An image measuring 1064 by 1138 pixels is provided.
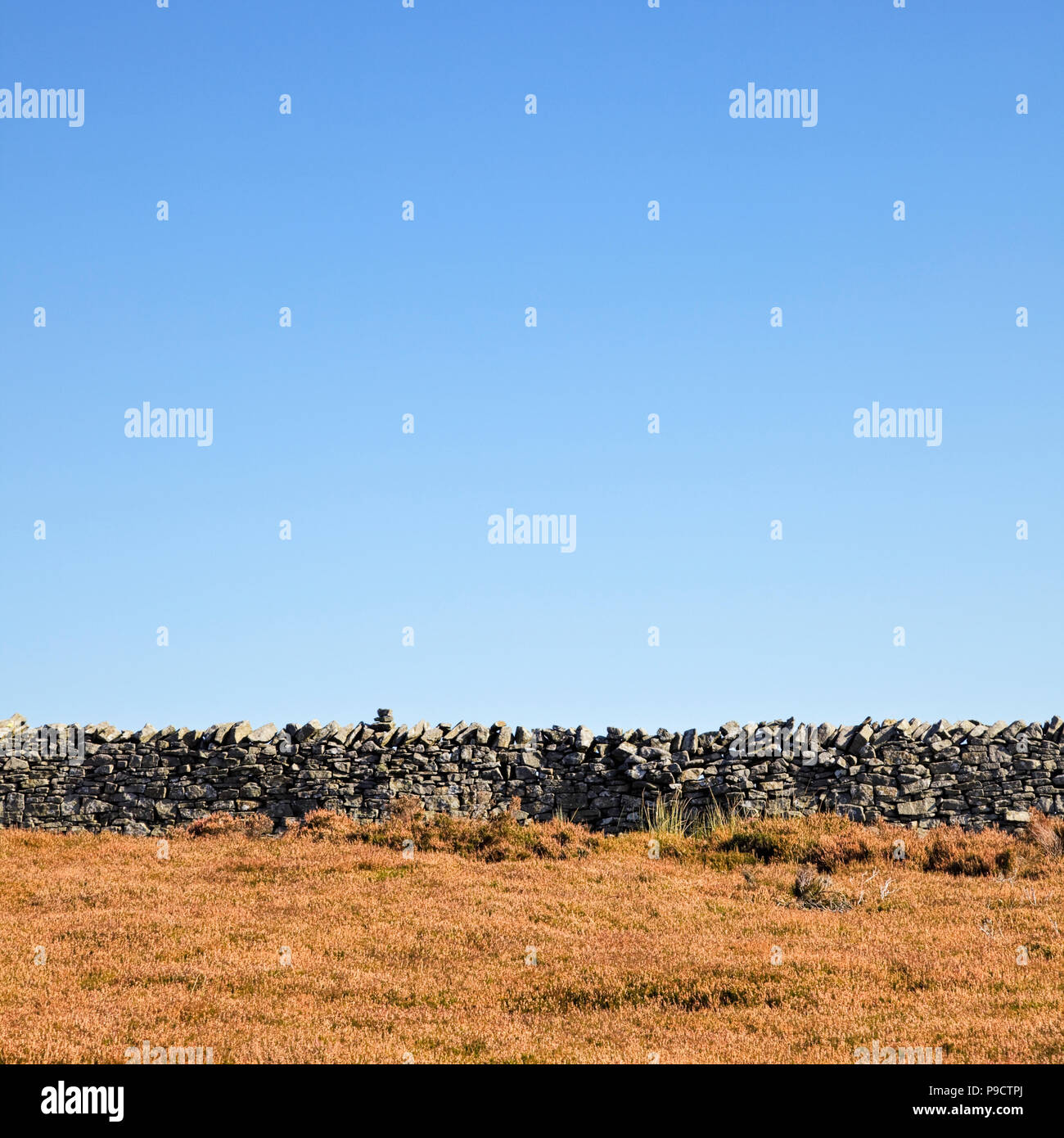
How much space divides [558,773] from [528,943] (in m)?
8.42

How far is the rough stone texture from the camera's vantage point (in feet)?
74.9

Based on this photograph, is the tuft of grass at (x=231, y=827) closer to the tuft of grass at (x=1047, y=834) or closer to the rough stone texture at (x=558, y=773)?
the rough stone texture at (x=558, y=773)

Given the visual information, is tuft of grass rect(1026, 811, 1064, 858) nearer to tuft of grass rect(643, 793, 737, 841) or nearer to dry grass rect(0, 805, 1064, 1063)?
dry grass rect(0, 805, 1064, 1063)

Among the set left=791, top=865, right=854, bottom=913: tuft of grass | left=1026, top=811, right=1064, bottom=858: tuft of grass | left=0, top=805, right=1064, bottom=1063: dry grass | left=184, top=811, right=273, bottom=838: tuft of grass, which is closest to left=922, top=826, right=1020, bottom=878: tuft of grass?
left=0, top=805, right=1064, bottom=1063: dry grass

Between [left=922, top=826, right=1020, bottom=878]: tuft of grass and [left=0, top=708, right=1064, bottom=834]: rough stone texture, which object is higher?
[left=0, top=708, right=1064, bottom=834]: rough stone texture

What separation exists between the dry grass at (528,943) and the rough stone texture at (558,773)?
866 millimetres

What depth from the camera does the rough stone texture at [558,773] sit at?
22844 mm

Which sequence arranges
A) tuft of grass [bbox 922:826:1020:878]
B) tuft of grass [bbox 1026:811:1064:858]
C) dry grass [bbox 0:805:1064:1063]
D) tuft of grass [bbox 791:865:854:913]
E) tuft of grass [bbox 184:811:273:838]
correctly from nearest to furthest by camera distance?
dry grass [bbox 0:805:1064:1063] < tuft of grass [bbox 791:865:854:913] < tuft of grass [bbox 922:826:1020:878] < tuft of grass [bbox 1026:811:1064:858] < tuft of grass [bbox 184:811:273:838]

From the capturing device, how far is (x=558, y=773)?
2356 cm

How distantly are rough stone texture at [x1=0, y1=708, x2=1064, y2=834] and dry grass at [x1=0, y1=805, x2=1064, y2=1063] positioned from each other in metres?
0.87

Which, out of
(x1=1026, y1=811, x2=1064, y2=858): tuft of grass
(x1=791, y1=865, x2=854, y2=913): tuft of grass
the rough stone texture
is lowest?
(x1=791, y1=865, x2=854, y2=913): tuft of grass

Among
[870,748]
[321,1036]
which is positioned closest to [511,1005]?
[321,1036]

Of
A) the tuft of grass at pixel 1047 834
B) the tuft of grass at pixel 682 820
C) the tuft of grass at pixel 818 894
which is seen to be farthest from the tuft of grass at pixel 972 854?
the tuft of grass at pixel 682 820

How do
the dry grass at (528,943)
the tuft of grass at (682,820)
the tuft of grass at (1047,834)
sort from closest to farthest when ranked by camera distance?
the dry grass at (528,943), the tuft of grass at (1047,834), the tuft of grass at (682,820)
